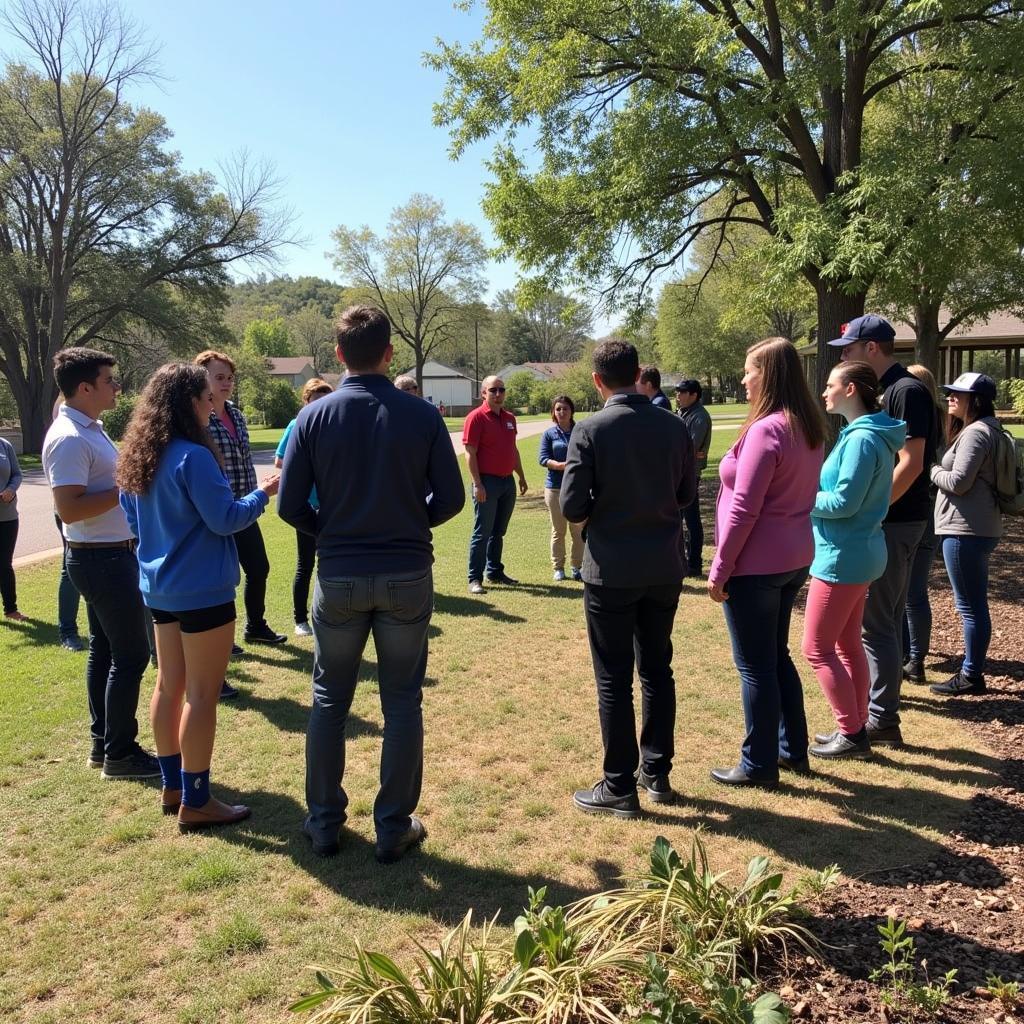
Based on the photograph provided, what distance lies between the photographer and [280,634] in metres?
6.90

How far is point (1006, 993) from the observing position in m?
2.37

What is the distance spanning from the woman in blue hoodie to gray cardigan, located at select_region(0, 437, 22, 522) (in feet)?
22.0

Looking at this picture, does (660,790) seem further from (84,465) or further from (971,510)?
(84,465)

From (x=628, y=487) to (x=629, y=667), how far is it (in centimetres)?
86

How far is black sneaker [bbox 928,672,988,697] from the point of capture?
5.32 m

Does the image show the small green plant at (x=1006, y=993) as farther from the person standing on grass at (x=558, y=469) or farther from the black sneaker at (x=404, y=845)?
the person standing on grass at (x=558, y=469)

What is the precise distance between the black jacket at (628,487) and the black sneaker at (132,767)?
8.77 feet

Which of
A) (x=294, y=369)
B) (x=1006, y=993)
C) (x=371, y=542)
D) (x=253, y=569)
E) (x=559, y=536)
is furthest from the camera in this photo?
(x=294, y=369)

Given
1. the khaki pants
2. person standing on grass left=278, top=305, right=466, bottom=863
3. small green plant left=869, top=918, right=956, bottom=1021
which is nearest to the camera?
small green plant left=869, top=918, right=956, bottom=1021

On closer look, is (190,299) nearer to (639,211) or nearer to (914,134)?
(639,211)

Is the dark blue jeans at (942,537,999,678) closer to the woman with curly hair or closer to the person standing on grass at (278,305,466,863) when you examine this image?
the person standing on grass at (278,305,466,863)

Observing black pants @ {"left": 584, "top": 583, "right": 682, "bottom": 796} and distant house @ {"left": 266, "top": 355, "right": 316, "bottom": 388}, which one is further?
distant house @ {"left": 266, "top": 355, "right": 316, "bottom": 388}

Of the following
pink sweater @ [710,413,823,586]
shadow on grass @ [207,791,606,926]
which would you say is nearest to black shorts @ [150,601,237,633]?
shadow on grass @ [207,791,606,926]

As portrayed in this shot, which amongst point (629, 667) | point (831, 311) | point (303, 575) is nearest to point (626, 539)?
point (629, 667)
